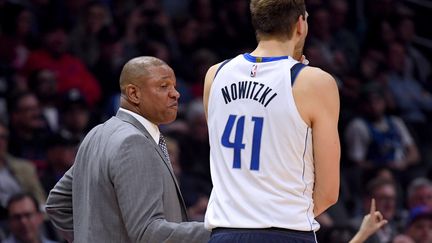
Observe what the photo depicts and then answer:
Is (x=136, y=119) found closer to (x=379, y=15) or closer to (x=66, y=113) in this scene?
(x=66, y=113)

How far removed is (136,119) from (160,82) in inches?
7.1

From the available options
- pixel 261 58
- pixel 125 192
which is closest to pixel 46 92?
pixel 125 192

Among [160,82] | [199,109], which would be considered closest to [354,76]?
[199,109]

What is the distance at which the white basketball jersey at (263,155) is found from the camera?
12.0 ft

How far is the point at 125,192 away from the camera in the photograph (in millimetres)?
4004

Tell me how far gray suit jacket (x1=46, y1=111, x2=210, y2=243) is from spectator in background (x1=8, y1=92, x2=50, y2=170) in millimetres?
4806

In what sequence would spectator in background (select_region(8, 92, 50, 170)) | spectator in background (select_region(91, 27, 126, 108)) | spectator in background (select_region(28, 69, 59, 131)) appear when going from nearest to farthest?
spectator in background (select_region(8, 92, 50, 170))
spectator in background (select_region(28, 69, 59, 131))
spectator in background (select_region(91, 27, 126, 108))

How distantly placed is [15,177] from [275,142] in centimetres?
514

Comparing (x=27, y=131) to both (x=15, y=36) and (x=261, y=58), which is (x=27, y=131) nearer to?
(x=15, y=36)

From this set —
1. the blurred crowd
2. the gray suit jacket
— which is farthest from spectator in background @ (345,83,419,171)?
the gray suit jacket

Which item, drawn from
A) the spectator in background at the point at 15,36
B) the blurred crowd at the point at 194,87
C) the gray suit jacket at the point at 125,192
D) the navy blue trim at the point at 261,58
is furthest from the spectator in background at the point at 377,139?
the navy blue trim at the point at 261,58

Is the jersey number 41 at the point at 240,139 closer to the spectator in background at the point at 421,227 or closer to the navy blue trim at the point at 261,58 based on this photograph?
the navy blue trim at the point at 261,58

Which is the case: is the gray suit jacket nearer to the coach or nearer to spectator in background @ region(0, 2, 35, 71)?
the coach

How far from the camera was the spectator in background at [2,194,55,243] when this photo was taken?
298 inches
